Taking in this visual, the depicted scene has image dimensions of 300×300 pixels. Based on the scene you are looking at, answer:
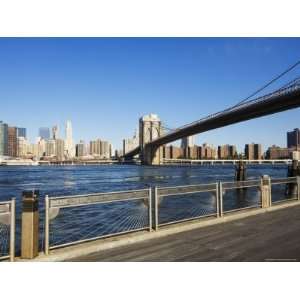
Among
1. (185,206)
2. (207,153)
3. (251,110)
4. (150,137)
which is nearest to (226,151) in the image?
(207,153)

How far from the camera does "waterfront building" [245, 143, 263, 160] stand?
6270 inches

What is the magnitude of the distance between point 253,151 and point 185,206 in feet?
487

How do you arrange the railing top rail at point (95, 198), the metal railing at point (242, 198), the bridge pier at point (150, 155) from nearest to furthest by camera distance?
the railing top rail at point (95, 198)
the metal railing at point (242, 198)
the bridge pier at point (150, 155)

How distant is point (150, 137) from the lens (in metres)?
116

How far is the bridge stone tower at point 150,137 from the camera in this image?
101256mm

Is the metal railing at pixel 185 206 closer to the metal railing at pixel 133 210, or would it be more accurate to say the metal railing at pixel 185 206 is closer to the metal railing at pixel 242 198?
the metal railing at pixel 133 210

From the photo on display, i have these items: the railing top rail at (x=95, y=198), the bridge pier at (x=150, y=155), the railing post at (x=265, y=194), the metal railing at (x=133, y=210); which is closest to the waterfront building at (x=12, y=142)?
the bridge pier at (x=150, y=155)

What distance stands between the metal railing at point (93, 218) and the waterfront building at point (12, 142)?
6139 inches
